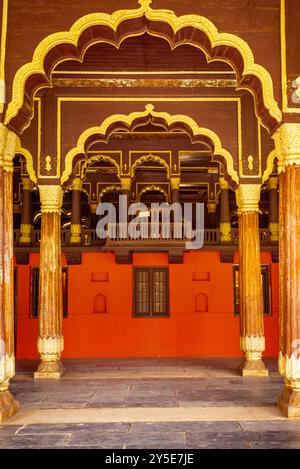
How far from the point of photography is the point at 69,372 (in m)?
10.9

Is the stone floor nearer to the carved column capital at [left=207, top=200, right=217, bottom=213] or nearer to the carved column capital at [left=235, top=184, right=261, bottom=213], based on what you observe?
the carved column capital at [left=235, top=184, right=261, bottom=213]

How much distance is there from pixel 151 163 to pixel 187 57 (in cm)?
697

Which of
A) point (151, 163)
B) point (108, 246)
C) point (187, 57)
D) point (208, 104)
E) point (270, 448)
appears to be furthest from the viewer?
point (151, 163)

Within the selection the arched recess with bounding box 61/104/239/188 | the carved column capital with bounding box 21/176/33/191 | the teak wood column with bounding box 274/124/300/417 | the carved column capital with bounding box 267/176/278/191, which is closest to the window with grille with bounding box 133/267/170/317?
the carved column capital with bounding box 21/176/33/191

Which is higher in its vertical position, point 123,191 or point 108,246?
point 123,191

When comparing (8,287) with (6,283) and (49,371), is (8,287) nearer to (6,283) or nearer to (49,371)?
(6,283)

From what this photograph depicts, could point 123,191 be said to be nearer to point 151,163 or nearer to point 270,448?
point 151,163

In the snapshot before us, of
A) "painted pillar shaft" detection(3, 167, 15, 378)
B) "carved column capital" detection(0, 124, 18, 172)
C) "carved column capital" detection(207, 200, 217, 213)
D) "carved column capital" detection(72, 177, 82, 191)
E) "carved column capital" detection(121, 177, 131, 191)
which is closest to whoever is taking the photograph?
"painted pillar shaft" detection(3, 167, 15, 378)

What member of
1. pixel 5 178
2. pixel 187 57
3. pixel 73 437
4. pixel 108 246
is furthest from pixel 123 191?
pixel 73 437

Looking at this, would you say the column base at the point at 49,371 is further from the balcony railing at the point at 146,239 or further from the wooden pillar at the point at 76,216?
the wooden pillar at the point at 76,216

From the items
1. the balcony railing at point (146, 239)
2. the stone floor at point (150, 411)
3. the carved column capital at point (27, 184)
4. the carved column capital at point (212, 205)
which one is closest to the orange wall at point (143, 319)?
the balcony railing at point (146, 239)

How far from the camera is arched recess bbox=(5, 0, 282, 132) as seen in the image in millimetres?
6516

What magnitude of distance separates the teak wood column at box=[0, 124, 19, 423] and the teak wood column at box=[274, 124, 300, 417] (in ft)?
10.4

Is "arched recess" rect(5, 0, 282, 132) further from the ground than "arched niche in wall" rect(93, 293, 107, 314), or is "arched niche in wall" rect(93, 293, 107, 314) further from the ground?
"arched recess" rect(5, 0, 282, 132)
